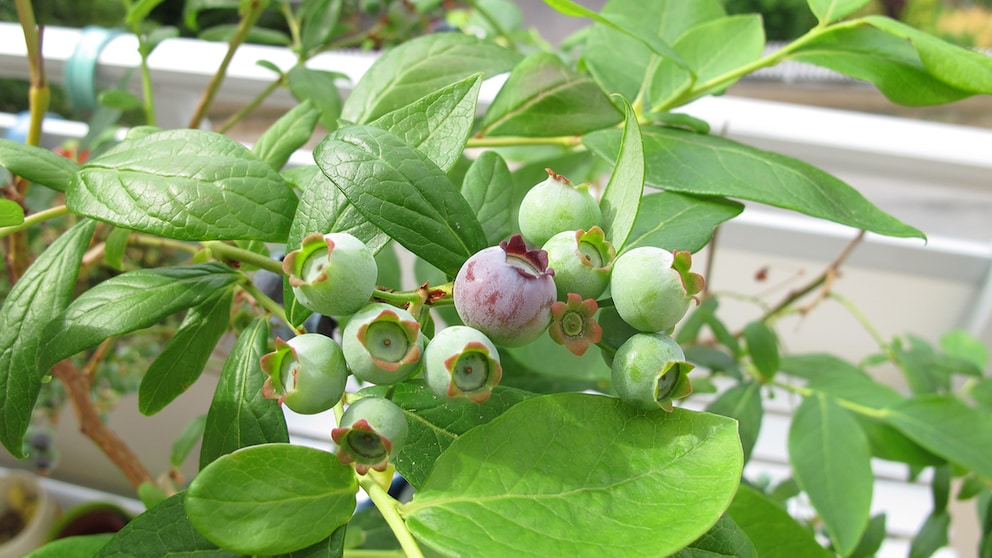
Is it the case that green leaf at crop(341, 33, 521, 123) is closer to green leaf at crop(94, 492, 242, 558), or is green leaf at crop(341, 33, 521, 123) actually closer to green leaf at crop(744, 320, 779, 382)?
green leaf at crop(94, 492, 242, 558)

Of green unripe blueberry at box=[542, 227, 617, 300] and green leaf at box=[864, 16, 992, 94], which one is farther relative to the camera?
green leaf at box=[864, 16, 992, 94]

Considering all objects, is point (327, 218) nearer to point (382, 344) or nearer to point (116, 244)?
point (382, 344)

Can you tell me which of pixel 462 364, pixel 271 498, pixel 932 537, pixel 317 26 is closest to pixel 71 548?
pixel 271 498

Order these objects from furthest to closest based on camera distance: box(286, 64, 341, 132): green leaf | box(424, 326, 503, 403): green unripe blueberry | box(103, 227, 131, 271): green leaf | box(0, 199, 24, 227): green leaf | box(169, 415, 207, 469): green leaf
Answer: box(169, 415, 207, 469): green leaf, box(286, 64, 341, 132): green leaf, box(103, 227, 131, 271): green leaf, box(0, 199, 24, 227): green leaf, box(424, 326, 503, 403): green unripe blueberry

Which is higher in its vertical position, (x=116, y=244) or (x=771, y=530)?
(x=116, y=244)

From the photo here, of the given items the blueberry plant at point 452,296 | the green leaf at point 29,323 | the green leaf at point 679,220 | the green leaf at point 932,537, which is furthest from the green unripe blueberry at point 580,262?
the green leaf at point 932,537

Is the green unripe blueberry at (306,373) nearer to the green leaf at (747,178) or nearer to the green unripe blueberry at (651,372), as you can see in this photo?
the green unripe blueberry at (651,372)

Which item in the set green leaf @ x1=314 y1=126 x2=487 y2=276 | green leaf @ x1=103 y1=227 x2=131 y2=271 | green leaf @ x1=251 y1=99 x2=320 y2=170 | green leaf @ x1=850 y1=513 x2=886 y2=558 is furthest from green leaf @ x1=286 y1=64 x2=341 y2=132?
green leaf @ x1=850 y1=513 x2=886 y2=558
